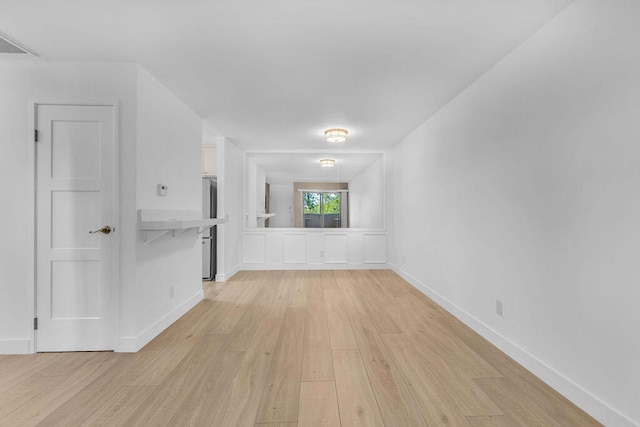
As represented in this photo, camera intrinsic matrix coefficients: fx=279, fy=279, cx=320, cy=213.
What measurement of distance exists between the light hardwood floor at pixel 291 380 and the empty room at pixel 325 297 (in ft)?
0.06

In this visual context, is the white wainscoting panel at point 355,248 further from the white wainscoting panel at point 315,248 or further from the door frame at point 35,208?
the door frame at point 35,208

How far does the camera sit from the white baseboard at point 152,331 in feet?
7.66

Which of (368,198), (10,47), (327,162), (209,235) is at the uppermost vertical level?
(10,47)

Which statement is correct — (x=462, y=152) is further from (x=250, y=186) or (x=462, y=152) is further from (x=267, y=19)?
(x=250, y=186)

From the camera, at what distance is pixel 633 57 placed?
1.40 metres

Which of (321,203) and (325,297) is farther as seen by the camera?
(321,203)

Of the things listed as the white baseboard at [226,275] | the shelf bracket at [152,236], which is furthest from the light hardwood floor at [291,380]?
the white baseboard at [226,275]

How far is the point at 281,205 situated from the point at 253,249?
3.49ft

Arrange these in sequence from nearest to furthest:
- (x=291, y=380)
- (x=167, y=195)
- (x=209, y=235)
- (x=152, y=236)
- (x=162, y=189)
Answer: (x=291, y=380) → (x=152, y=236) → (x=162, y=189) → (x=167, y=195) → (x=209, y=235)

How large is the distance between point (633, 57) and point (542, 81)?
1.78 feet

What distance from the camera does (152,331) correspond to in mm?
2555

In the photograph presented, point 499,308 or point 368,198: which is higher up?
point 368,198

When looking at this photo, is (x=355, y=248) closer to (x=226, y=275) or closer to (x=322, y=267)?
(x=322, y=267)

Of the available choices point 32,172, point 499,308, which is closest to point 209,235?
point 32,172
